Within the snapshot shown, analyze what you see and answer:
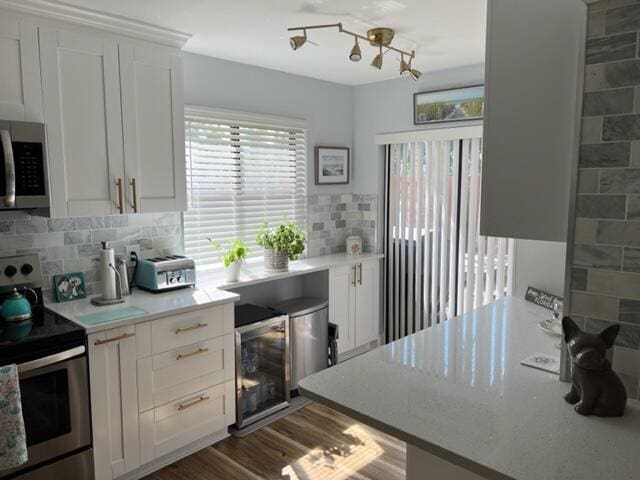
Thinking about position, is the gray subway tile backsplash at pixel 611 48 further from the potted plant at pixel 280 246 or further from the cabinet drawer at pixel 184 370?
the potted plant at pixel 280 246

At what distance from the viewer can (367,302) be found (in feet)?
14.3

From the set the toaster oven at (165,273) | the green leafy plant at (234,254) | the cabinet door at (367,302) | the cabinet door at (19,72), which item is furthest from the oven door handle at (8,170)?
the cabinet door at (367,302)

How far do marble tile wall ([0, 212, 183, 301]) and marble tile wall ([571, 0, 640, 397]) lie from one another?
2513 millimetres

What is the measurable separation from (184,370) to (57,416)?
0.67 m

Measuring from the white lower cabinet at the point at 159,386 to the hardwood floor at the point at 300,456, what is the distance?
0.14 metres

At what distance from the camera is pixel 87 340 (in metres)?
2.31

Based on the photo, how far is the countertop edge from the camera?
3.63 feet

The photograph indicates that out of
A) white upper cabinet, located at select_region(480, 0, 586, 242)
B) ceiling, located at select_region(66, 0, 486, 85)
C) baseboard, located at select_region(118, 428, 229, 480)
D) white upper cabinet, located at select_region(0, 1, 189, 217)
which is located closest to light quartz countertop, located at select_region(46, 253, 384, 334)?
white upper cabinet, located at select_region(0, 1, 189, 217)

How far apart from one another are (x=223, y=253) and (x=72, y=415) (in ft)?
5.17

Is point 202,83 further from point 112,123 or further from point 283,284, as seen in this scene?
point 283,284

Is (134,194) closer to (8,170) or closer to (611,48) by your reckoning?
(8,170)

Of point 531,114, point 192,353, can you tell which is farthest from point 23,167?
point 531,114

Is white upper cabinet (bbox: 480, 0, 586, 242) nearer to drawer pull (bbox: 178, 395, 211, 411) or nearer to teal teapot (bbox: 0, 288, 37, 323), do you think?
drawer pull (bbox: 178, 395, 211, 411)

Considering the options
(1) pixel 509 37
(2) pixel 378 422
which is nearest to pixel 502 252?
(1) pixel 509 37
